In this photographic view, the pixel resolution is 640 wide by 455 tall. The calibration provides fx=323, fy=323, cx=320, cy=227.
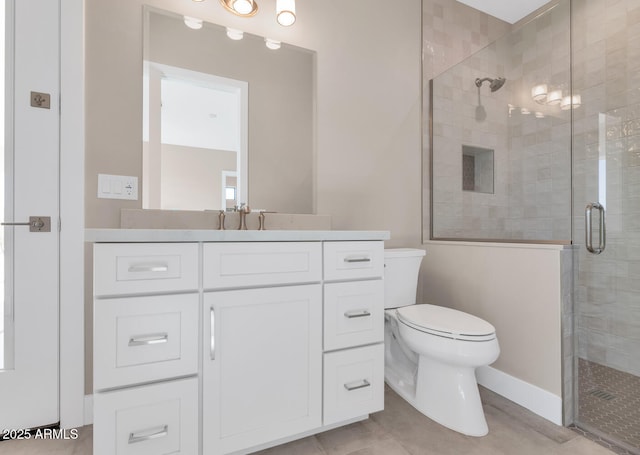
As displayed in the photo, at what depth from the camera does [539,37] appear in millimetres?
2113

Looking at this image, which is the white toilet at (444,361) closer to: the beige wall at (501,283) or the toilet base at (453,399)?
the toilet base at (453,399)

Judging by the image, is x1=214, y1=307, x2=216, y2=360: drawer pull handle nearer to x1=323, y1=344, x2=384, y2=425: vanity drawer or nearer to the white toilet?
x1=323, y1=344, x2=384, y2=425: vanity drawer

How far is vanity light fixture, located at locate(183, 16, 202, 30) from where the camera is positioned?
5.44ft

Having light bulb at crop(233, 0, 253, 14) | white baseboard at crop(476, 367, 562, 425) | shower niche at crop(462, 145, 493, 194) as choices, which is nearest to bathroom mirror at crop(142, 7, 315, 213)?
light bulb at crop(233, 0, 253, 14)

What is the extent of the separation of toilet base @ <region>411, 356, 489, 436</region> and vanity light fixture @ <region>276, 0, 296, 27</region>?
1.94m

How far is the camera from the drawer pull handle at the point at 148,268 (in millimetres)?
1021

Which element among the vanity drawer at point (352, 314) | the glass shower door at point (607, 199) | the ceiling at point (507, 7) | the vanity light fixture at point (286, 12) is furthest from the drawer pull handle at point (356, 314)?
the ceiling at point (507, 7)

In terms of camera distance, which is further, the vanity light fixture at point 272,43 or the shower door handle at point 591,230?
the vanity light fixture at point 272,43

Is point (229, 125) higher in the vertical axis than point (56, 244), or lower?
higher

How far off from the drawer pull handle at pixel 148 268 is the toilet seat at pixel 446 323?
112 cm

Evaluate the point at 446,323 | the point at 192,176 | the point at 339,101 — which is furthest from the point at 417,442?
the point at 339,101

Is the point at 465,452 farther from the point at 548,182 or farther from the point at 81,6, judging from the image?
the point at 81,6

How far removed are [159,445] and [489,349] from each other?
1302 millimetres

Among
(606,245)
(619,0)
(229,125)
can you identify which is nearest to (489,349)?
(606,245)
